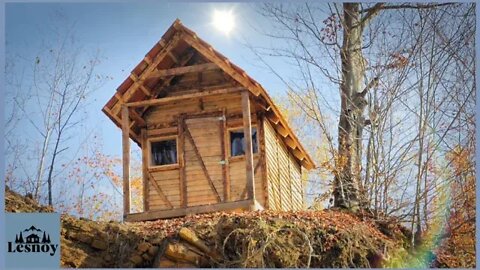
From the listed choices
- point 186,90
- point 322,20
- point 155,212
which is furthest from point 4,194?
point 322,20

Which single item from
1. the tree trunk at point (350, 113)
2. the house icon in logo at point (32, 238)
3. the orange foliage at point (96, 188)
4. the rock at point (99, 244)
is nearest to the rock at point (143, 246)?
the rock at point (99, 244)

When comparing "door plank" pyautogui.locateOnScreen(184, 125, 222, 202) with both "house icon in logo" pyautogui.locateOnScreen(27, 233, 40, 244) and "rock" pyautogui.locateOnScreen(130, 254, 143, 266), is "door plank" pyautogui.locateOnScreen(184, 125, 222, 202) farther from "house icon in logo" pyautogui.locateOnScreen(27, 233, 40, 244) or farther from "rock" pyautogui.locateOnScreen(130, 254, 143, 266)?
"house icon in logo" pyautogui.locateOnScreen(27, 233, 40, 244)

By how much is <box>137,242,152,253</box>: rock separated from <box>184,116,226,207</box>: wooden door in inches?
86.4

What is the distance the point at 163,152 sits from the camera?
12.3 m

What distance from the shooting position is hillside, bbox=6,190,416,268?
9.46m

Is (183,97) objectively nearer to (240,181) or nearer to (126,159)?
(126,159)

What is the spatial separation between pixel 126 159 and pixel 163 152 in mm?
980

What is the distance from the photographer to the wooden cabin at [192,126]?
37.4 feet

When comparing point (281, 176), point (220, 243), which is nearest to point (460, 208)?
point (281, 176)

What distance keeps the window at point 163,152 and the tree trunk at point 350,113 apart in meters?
2.37

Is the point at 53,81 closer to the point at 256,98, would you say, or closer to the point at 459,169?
the point at 256,98

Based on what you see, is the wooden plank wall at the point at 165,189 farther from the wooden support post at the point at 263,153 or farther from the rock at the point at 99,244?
the rock at the point at 99,244

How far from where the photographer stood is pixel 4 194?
980 cm

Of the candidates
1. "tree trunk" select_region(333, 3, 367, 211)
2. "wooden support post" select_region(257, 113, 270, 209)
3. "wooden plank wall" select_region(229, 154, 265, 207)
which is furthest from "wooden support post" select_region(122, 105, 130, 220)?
"tree trunk" select_region(333, 3, 367, 211)
